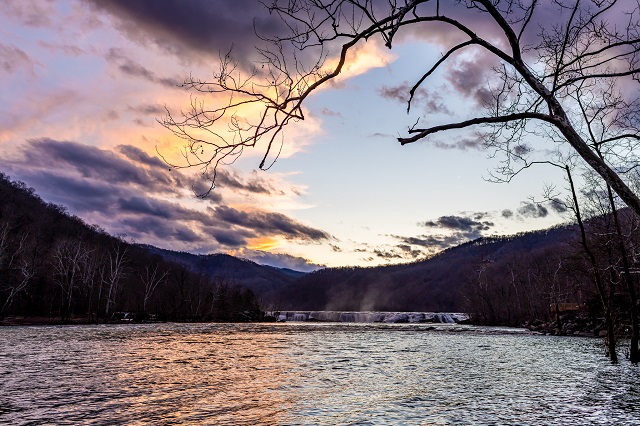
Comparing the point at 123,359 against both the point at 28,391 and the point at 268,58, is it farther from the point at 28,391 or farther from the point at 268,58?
the point at 268,58

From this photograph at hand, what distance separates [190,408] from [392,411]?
14.9ft

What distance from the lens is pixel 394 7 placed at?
459cm

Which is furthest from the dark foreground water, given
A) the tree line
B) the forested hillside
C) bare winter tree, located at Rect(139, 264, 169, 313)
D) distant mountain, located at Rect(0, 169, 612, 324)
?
bare winter tree, located at Rect(139, 264, 169, 313)

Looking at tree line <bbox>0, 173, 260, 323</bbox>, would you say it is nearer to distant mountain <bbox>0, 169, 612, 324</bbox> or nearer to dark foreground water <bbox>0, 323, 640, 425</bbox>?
distant mountain <bbox>0, 169, 612, 324</bbox>

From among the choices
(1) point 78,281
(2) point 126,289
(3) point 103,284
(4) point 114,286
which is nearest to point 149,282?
(2) point 126,289

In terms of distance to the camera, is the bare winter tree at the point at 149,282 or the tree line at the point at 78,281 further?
the bare winter tree at the point at 149,282

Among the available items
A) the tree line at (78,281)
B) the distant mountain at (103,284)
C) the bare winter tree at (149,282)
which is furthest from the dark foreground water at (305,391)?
the bare winter tree at (149,282)

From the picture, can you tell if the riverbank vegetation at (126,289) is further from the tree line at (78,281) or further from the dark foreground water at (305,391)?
the dark foreground water at (305,391)

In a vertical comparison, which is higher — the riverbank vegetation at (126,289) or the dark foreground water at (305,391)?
the riverbank vegetation at (126,289)

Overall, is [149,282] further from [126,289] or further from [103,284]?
[103,284]

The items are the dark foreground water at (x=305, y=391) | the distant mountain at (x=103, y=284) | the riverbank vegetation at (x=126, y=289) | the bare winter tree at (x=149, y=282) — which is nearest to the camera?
the dark foreground water at (x=305, y=391)

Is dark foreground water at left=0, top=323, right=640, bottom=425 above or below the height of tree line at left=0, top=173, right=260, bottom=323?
below

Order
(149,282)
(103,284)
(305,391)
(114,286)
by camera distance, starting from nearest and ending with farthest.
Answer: (305,391) → (114,286) → (103,284) → (149,282)

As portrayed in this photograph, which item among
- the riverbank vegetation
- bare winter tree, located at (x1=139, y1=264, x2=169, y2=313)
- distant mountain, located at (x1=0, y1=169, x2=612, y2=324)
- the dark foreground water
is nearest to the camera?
the dark foreground water
